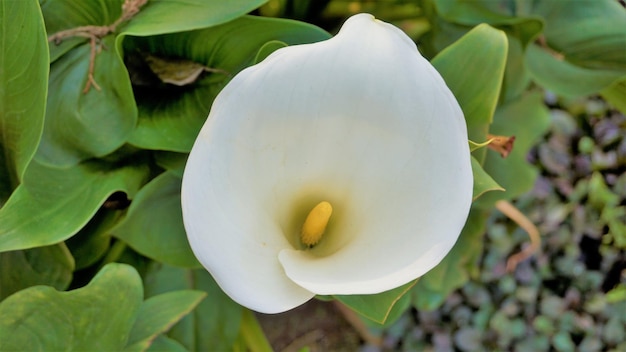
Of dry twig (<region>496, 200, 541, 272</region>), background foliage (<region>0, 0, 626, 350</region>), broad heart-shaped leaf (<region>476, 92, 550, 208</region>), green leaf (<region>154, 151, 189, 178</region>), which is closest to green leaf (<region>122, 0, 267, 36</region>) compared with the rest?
background foliage (<region>0, 0, 626, 350</region>)

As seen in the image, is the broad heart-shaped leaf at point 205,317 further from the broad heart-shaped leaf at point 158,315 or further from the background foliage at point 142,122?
the broad heart-shaped leaf at point 158,315

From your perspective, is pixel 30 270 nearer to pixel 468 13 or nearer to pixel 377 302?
pixel 377 302

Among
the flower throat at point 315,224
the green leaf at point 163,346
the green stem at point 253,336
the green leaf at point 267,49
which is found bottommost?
the green stem at point 253,336

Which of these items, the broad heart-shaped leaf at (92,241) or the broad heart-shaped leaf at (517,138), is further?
the broad heart-shaped leaf at (517,138)

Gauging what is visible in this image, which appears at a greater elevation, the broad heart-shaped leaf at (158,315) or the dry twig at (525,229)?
the broad heart-shaped leaf at (158,315)

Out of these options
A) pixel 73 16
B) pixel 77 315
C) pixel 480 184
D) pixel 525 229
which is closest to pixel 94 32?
pixel 73 16

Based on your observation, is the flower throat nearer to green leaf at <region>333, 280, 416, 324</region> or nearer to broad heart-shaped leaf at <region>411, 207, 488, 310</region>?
green leaf at <region>333, 280, 416, 324</region>

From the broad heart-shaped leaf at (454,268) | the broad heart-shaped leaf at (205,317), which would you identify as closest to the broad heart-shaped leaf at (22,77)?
the broad heart-shaped leaf at (205,317)
